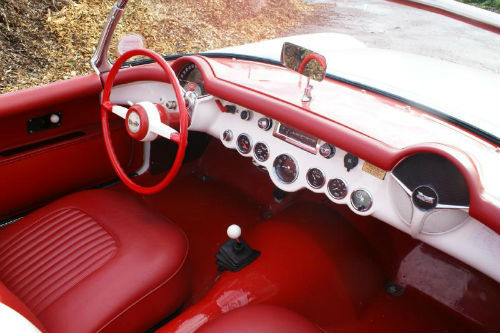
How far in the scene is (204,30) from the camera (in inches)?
246

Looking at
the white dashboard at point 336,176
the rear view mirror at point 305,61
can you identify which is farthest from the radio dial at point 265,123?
the rear view mirror at point 305,61

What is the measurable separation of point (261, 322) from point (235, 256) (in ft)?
1.89

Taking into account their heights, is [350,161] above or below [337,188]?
above

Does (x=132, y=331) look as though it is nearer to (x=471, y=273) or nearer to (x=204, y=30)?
(x=471, y=273)

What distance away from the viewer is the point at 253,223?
→ 2525 mm

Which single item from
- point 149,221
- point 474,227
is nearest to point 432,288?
point 474,227

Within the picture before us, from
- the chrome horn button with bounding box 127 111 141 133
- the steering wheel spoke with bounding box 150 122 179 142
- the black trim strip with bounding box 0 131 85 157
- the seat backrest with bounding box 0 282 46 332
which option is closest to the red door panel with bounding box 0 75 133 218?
the black trim strip with bounding box 0 131 85 157

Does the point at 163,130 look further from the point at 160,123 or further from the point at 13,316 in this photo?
the point at 13,316

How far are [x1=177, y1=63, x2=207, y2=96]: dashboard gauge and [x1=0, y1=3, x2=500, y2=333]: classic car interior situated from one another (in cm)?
1

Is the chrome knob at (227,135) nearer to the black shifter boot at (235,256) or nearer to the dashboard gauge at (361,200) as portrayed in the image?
the black shifter boot at (235,256)

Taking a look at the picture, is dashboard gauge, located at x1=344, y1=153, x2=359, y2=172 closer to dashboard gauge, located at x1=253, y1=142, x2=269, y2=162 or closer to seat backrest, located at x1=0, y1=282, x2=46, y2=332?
dashboard gauge, located at x1=253, y1=142, x2=269, y2=162

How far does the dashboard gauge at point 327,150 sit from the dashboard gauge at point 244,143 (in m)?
0.42

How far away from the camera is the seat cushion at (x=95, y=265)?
149cm

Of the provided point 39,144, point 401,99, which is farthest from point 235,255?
point 39,144
